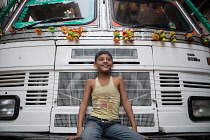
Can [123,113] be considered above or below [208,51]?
below

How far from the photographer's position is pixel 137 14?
3.13 metres

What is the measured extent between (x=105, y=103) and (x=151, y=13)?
2207 millimetres

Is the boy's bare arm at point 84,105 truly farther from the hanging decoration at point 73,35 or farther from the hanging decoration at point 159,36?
the hanging decoration at point 159,36

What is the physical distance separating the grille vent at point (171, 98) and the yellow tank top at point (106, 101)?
62 cm

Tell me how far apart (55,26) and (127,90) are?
1489 millimetres

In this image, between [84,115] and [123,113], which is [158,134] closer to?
[123,113]

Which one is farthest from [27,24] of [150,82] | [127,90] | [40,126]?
[150,82]

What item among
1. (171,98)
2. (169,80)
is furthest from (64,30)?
(171,98)

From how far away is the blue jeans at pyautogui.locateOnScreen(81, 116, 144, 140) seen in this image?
166cm

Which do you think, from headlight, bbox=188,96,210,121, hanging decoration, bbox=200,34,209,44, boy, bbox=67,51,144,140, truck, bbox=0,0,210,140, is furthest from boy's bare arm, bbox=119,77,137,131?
hanging decoration, bbox=200,34,209,44

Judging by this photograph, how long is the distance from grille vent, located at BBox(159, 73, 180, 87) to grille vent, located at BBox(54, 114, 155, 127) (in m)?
0.46

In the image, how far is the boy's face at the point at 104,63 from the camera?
2023 mm

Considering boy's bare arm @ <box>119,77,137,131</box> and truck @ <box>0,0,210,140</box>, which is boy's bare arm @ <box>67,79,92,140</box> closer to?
truck @ <box>0,0,210,140</box>

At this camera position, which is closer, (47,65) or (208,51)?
(47,65)
